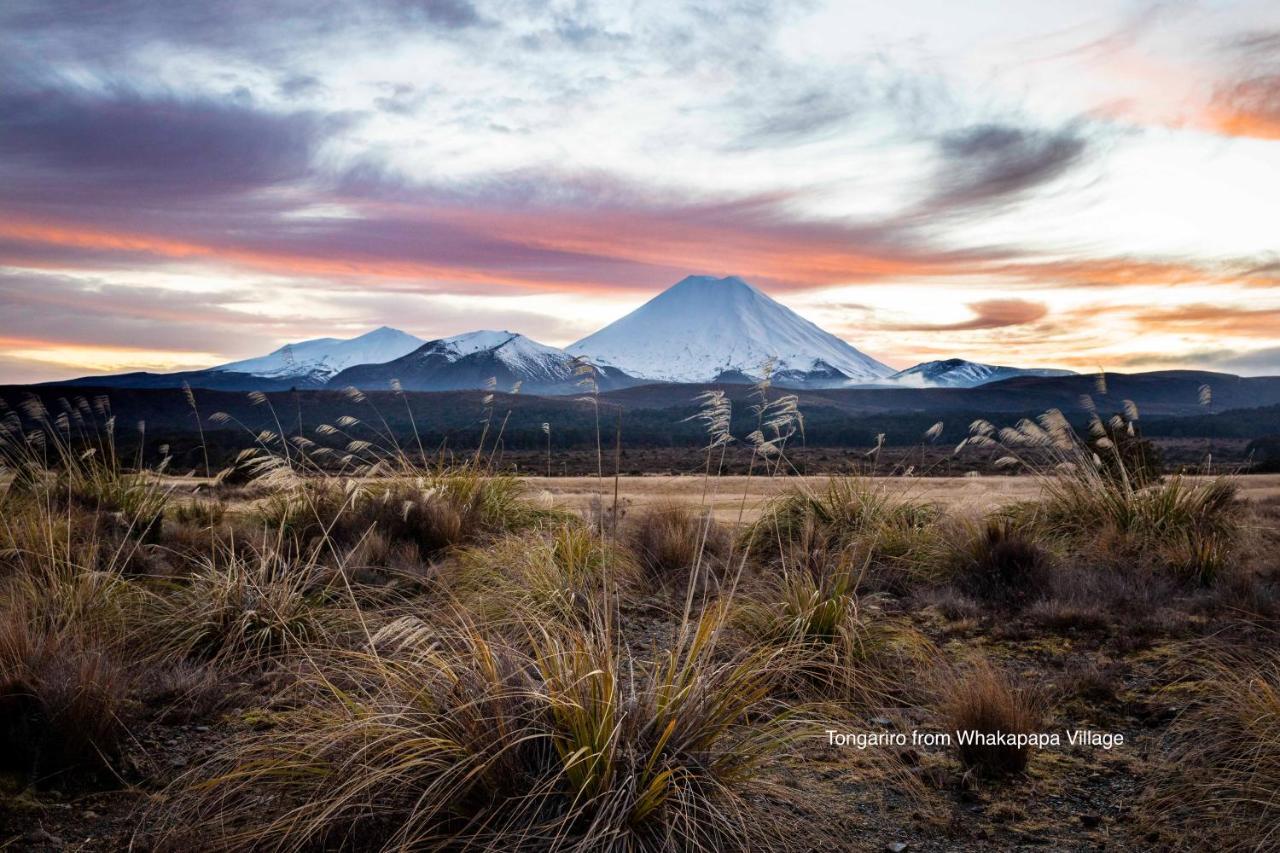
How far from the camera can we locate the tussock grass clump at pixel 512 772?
3156 millimetres

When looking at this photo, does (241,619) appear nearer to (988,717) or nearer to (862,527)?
(988,717)

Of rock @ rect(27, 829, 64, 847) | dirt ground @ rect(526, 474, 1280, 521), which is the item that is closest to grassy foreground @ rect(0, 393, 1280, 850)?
rock @ rect(27, 829, 64, 847)

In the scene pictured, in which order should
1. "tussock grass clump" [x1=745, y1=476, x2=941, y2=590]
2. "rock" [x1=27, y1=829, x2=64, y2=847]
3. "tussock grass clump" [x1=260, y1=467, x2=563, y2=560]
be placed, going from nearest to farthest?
"rock" [x1=27, y1=829, x2=64, y2=847], "tussock grass clump" [x1=745, y1=476, x2=941, y2=590], "tussock grass clump" [x1=260, y1=467, x2=563, y2=560]

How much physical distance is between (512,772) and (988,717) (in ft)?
8.43

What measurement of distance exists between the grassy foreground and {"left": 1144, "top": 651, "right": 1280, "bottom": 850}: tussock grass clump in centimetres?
2

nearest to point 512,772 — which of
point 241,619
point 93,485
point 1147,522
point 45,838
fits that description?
point 45,838

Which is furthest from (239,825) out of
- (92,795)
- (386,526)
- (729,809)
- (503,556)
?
(386,526)

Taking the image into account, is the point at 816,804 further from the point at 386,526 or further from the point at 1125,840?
the point at 386,526

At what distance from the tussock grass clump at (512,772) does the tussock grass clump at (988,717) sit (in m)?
1.29

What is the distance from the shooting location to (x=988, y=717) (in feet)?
→ 14.6

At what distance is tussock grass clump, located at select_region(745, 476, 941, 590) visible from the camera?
8742 mm

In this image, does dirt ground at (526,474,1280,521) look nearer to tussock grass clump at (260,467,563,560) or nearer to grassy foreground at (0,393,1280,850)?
tussock grass clump at (260,467,563,560)

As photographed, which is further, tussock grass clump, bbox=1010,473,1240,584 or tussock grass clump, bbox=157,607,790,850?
tussock grass clump, bbox=1010,473,1240,584

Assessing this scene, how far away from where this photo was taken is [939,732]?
473 cm
